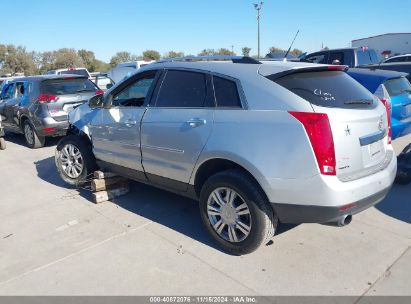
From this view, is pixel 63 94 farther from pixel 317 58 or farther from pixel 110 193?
pixel 317 58

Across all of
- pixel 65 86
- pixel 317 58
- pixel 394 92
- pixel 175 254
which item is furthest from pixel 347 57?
pixel 175 254

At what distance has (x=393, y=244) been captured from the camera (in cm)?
342

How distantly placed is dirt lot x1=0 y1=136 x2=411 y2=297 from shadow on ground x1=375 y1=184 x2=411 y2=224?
0.03 ft

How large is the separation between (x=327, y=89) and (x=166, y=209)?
2390 mm

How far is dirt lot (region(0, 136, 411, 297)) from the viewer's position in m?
2.92

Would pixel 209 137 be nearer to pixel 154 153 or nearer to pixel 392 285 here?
pixel 154 153

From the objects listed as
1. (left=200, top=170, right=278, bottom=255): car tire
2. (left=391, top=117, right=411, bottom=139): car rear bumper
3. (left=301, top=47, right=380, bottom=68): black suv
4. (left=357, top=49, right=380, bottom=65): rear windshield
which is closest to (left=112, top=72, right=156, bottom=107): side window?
(left=200, top=170, right=278, bottom=255): car tire

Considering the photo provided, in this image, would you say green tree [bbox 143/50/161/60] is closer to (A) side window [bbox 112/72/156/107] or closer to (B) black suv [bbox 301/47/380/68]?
(B) black suv [bbox 301/47/380/68]

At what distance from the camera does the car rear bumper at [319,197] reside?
2.76 metres

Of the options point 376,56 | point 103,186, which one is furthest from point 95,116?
point 376,56

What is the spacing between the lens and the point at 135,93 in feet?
14.7

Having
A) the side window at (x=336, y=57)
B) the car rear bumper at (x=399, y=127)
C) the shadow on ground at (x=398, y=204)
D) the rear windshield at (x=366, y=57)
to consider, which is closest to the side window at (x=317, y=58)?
the side window at (x=336, y=57)

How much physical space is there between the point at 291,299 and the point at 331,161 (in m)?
1.08

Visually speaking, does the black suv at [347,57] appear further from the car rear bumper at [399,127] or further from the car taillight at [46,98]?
the car taillight at [46,98]
